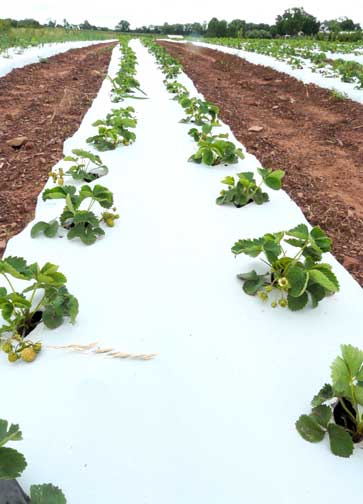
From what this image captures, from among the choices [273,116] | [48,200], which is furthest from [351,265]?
[273,116]

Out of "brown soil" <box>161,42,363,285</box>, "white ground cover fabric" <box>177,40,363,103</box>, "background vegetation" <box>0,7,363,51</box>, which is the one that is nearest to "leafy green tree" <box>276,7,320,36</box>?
"background vegetation" <box>0,7,363,51</box>

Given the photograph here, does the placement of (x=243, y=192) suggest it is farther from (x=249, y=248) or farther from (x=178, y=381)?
(x=178, y=381)

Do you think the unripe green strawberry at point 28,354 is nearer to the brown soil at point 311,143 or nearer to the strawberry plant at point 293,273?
the strawberry plant at point 293,273

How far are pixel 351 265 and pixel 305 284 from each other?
0.87 meters

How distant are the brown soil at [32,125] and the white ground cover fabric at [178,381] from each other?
694 millimetres

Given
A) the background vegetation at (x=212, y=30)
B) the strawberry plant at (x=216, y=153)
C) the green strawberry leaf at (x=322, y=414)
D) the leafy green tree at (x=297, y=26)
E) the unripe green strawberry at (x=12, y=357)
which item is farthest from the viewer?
the leafy green tree at (x=297, y=26)

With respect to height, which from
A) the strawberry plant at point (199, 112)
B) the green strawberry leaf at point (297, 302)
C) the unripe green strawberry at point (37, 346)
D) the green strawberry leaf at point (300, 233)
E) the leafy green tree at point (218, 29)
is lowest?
the unripe green strawberry at point (37, 346)

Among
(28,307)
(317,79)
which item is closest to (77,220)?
(28,307)

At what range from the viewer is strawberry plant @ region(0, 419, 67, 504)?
0.93 m

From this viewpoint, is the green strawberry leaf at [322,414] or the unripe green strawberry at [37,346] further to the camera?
the unripe green strawberry at [37,346]

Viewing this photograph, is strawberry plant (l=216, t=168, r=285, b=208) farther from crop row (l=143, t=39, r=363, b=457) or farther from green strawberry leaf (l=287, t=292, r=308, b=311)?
green strawberry leaf (l=287, t=292, r=308, b=311)

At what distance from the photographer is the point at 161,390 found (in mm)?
1330

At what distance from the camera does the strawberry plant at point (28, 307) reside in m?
1.41

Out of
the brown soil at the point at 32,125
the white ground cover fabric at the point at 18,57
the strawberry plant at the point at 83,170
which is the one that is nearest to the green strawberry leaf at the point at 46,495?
the brown soil at the point at 32,125
